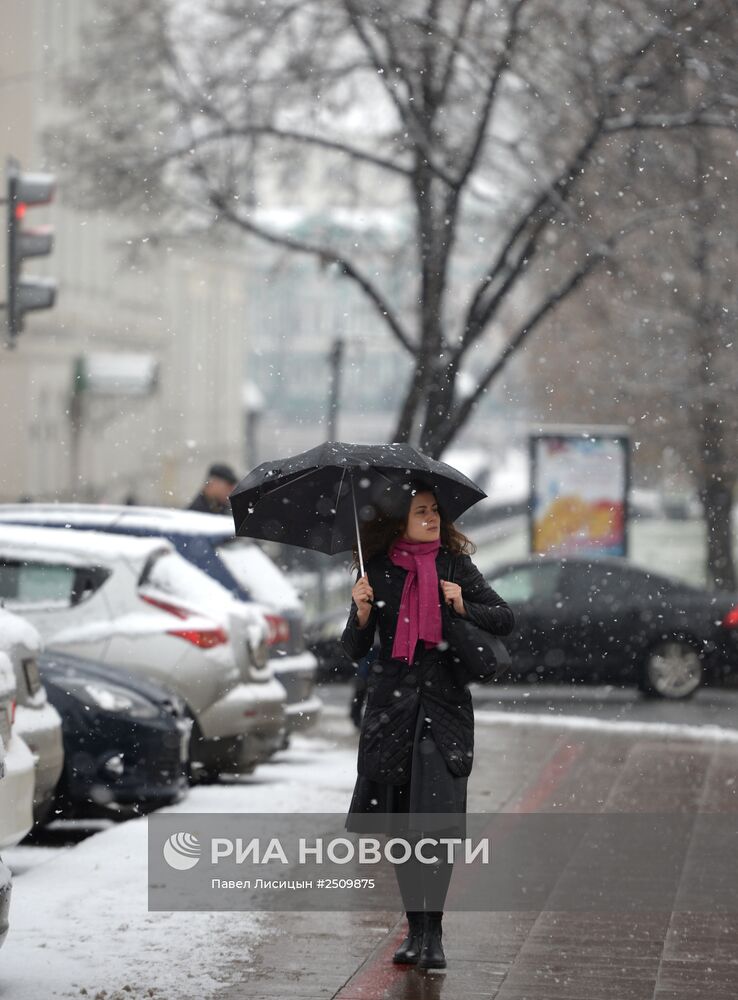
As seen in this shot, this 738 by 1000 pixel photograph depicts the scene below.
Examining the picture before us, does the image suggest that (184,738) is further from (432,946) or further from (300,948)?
(432,946)

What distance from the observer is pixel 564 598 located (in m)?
19.2

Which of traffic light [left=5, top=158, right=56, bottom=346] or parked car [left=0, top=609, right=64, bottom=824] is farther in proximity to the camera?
traffic light [left=5, top=158, right=56, bottom=346]

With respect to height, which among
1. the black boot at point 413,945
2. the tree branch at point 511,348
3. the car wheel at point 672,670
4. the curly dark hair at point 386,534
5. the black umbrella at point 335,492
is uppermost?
the tree branch at point 511,348

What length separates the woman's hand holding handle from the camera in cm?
650

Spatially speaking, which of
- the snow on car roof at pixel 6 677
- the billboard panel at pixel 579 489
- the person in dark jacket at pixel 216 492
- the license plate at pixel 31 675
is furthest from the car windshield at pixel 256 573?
the billboard panel at pixel 579 489

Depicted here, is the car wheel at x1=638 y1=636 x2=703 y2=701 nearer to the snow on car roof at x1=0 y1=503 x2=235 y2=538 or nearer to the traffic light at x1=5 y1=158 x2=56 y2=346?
the traffic light at x1=5 y1=158 x2=56 y2=346

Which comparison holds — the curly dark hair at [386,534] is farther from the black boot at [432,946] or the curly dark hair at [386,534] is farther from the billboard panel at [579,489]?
the billboard panel at [579,489]

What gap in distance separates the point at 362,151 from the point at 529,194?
183cm

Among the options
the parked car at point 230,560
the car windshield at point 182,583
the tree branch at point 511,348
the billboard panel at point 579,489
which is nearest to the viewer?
the car windshield at point 182,583

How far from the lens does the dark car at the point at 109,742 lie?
9.62 metres

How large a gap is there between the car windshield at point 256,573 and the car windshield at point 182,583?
31.1 inches

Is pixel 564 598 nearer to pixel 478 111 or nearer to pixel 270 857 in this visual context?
pixel 478 111

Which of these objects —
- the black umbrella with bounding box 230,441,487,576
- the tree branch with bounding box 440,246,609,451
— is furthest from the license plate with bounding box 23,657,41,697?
the tree branch with bounding box 440,246,609,451

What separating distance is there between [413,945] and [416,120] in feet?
46.9
